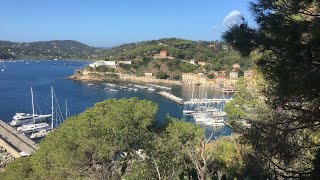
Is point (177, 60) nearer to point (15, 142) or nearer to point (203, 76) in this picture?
point (203, 76)

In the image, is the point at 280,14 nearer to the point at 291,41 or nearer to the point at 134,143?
the point at 291,41

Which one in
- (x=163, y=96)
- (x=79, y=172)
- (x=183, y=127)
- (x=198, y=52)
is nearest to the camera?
(x=79, y=172)

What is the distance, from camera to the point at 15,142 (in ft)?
59.6

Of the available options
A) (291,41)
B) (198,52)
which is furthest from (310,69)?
(198,52)

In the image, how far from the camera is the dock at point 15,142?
16.3m

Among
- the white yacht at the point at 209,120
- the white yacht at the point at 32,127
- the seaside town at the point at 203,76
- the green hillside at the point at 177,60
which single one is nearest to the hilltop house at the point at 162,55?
the seaside town at the point at 203,76

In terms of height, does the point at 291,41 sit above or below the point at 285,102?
above

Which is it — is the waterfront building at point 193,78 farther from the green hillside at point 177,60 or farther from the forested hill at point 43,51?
the forested hill at point 43,51

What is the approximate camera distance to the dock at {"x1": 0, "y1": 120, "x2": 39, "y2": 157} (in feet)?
53.4

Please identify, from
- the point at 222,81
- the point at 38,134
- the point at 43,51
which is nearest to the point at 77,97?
the point at 38,134

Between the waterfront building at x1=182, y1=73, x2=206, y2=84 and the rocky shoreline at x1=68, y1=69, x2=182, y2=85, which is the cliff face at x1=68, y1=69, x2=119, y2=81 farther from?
the waterfront building at x1=182, y1=73, x2=206, y2=84

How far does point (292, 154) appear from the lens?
4082 millimetres

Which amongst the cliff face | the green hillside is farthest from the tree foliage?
the cliff face

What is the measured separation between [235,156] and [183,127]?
1357 millimetres
